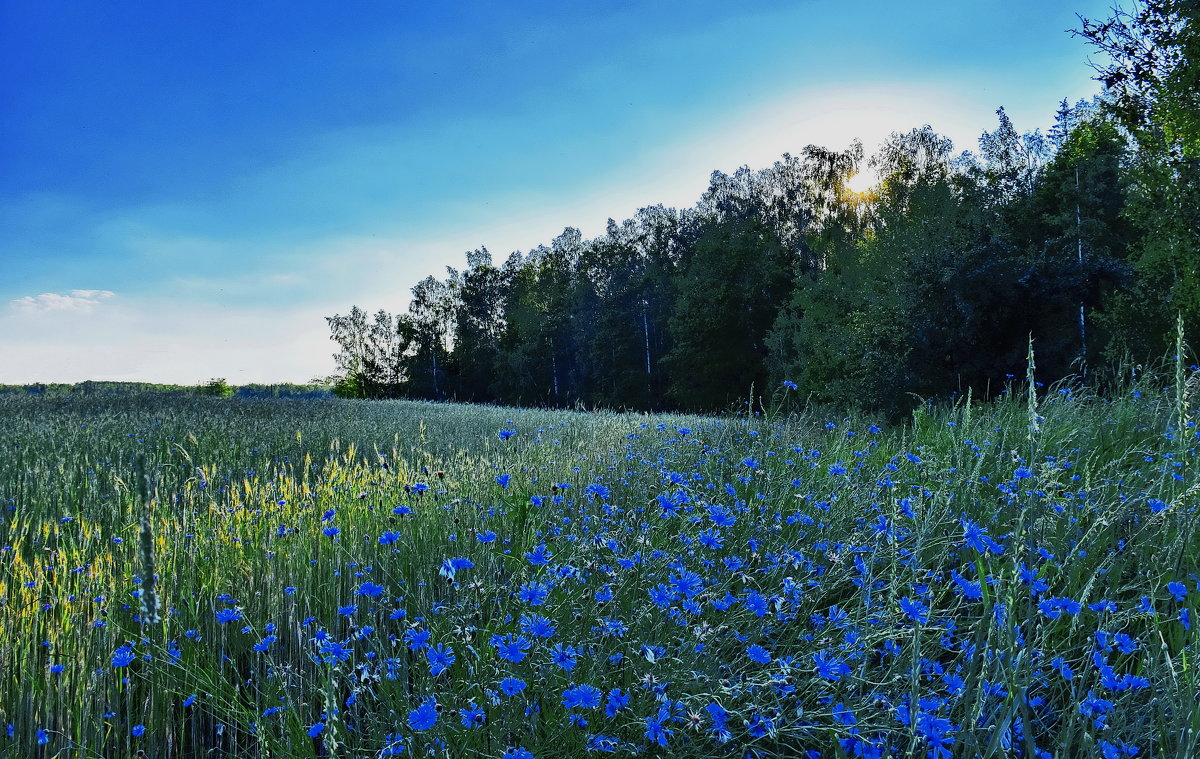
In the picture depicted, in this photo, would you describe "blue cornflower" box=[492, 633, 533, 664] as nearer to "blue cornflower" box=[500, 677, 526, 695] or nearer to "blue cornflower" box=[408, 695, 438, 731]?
"blue cornflower" box=[500, 677, 526, 695]

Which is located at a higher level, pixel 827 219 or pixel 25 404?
pixel 827 219

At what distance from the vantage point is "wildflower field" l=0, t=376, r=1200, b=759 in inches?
64.1

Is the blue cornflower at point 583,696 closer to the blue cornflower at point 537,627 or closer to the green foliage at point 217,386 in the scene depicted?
→ the blue cornflower at point 537,627

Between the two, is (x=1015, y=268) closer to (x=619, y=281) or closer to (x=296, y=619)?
(x=296, y=619)

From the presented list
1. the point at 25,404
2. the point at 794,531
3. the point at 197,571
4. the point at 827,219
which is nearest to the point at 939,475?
the point at 794,531

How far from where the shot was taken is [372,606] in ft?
9.55

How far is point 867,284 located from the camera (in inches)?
798

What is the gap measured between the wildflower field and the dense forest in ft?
7.08

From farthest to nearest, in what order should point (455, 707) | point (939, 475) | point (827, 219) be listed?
point (827, 219), point (939, 475), point (455, 707)

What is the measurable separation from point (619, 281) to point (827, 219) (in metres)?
11.5

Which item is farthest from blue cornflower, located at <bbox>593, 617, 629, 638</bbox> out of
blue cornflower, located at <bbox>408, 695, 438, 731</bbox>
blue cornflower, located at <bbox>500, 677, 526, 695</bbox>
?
blue cornflower, located at <bbox>408, 695, 438, 731</bbox>

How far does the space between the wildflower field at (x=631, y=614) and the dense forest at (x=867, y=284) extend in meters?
2.16

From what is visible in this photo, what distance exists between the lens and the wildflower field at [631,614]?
163 cm

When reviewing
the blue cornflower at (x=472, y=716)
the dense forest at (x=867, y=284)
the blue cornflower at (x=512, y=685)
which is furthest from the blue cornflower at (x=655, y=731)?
the dense forest at (x=867, y=284)
